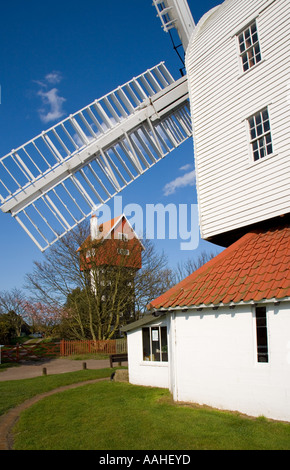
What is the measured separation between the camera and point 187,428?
6.78 m

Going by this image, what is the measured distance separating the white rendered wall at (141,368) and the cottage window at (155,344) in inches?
5.6

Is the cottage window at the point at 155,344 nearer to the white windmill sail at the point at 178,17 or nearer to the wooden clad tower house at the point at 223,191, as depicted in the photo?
the wooden clad tower house at the point at 223,191

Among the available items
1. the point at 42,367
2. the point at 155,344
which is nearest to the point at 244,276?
the point at 155,344

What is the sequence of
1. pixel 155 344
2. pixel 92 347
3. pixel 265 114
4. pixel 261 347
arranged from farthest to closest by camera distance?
pixel 92 347 → pixel 155 344 → pixel 265 114 → pixel 261 347

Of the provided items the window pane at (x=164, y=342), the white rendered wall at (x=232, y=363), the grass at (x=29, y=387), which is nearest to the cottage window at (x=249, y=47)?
the white rendered wall at (x=232, y=363)

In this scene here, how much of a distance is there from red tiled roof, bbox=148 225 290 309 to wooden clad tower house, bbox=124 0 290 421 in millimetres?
31

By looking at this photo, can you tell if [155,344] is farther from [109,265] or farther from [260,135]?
[109,265]

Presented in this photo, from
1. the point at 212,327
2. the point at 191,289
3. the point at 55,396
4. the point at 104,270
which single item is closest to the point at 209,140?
the point at 191,289

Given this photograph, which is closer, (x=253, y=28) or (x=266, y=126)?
(x=266, y=126)

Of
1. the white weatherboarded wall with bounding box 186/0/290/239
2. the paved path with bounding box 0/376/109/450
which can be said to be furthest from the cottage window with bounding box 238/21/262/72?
the paved path with bounding box 0/376/109/450

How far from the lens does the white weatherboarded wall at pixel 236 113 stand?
924cm

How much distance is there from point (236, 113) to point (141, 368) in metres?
8.45

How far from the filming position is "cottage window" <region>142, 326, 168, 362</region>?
11.2 metres

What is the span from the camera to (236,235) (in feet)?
36.8
